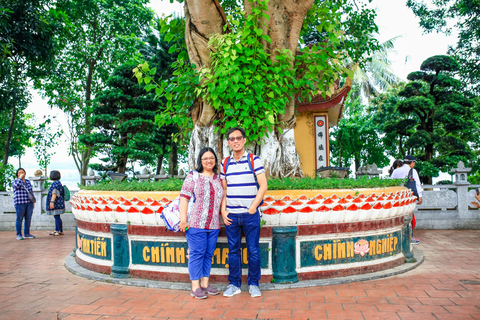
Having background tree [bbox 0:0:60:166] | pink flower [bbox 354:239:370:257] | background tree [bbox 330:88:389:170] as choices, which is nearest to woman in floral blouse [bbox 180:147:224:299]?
pink flower [bbox 354:239:370:257]

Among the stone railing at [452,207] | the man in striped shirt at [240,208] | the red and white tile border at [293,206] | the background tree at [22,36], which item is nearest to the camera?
the man in striped shirt at [240,208]

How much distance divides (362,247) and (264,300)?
1.58 metres

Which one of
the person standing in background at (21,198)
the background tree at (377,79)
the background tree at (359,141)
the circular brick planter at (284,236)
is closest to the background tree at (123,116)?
the person standing in background at (21,198)

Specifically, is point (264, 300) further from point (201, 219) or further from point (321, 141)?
point (321, 141)

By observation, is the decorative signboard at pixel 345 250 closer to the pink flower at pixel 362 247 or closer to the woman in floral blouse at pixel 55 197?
the pink flower at pixel 362 247

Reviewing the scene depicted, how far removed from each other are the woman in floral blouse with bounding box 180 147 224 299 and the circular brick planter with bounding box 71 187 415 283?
1.12 ft

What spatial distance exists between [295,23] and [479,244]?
548 centimetres

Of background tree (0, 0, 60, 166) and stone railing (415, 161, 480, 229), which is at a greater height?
background tree (0, 0, 60, 166)

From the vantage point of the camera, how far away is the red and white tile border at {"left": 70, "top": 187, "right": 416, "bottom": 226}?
14.2 ft

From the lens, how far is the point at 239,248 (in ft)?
13.4

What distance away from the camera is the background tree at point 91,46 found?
1878 centimetres

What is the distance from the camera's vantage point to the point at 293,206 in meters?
4.32

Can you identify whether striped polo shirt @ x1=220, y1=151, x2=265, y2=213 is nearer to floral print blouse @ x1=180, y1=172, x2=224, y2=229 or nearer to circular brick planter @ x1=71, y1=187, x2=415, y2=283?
floral print blouse @ x1=180, y1=172, x2=224, y2=229

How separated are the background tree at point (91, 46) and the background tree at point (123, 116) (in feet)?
9.96
